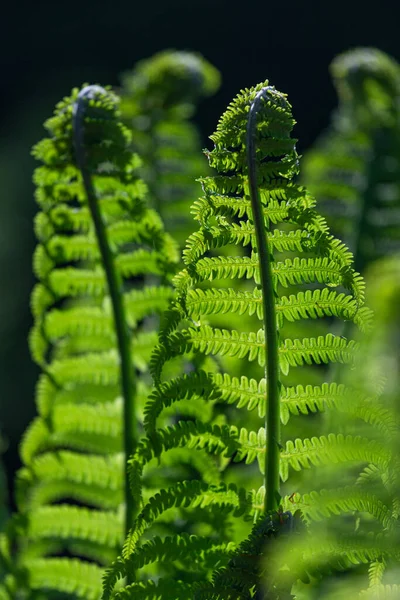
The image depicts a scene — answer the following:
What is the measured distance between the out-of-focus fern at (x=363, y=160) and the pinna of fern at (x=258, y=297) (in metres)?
0.75

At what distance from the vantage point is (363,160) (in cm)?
172

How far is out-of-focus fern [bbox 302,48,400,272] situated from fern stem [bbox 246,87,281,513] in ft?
2.57

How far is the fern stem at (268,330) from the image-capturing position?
0.82m

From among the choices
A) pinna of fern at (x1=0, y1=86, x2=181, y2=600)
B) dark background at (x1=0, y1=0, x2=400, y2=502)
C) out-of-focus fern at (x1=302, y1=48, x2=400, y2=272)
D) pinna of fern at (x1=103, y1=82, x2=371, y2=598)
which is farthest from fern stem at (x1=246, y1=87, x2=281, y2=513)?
dark background at (x1=0, y1=0, x2=400, y2=502)

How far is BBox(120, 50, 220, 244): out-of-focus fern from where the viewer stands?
5.39 feet

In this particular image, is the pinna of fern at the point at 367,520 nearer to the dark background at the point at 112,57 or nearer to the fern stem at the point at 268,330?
the fern stem at the point at 268,330

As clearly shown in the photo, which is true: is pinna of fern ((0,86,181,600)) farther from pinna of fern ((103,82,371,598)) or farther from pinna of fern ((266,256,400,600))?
pinna of fern ((266,256,400,600))

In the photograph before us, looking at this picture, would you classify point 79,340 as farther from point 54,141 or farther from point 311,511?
point 311,511

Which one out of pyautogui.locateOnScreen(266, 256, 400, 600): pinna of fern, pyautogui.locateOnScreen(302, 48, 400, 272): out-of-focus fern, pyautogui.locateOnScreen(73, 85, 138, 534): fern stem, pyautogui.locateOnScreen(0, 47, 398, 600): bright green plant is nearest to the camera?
pyautogui.locateOnScreen(266, 256, 400, 600): pinna of fern

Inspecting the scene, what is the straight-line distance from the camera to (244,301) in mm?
862

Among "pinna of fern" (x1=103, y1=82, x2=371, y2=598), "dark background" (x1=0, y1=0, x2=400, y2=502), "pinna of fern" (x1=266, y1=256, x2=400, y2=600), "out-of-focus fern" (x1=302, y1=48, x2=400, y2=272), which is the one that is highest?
"dark background" (x1=0, y1=0, x2=400, y2=502)

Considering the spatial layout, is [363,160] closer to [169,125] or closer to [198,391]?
[169,125]

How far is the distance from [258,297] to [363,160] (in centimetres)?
94

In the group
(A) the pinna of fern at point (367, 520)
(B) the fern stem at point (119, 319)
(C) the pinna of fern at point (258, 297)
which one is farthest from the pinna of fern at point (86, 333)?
(A) the pinna of fern at point (367, 520)
